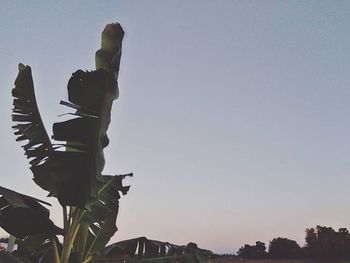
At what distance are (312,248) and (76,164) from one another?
117 ft

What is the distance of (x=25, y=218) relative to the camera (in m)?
4.45

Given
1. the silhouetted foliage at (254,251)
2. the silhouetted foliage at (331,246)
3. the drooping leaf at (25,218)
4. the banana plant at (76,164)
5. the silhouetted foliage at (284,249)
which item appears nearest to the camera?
the banana plant at (76,164)

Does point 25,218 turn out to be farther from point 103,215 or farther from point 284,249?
point 284,249

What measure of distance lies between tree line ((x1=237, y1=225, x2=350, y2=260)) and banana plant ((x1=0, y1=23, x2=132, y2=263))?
25.8 metres

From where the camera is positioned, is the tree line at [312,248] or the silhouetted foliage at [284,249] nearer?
the tree line at [312,248]

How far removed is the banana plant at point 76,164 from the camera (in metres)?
3.71

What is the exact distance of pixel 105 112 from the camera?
151 inches

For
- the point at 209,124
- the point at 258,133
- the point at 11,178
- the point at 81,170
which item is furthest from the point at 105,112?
the point at 258,133

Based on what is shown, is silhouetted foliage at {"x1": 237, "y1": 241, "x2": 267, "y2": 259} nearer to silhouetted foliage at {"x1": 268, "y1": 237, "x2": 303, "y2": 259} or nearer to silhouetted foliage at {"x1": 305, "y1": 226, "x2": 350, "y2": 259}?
silhouetted foliage at {"x1": 268, "y1": 237, "x2": 303, "y2": 259}

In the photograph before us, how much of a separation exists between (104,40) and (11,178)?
13.9 feet

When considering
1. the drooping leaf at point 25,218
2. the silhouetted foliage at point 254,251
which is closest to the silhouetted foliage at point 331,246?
the silhouetted foliage at point 254,251

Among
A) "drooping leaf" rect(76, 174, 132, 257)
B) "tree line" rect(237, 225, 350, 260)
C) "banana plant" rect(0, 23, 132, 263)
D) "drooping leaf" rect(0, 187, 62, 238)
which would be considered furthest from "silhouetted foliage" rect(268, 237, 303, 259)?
"drooping leaf" rect(0, 187, 62, 238)

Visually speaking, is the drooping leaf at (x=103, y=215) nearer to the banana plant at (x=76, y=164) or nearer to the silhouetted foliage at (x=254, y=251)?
the banana plant at (x=76, y=164)

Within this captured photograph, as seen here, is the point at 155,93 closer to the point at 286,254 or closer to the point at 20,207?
the point at 20,207
